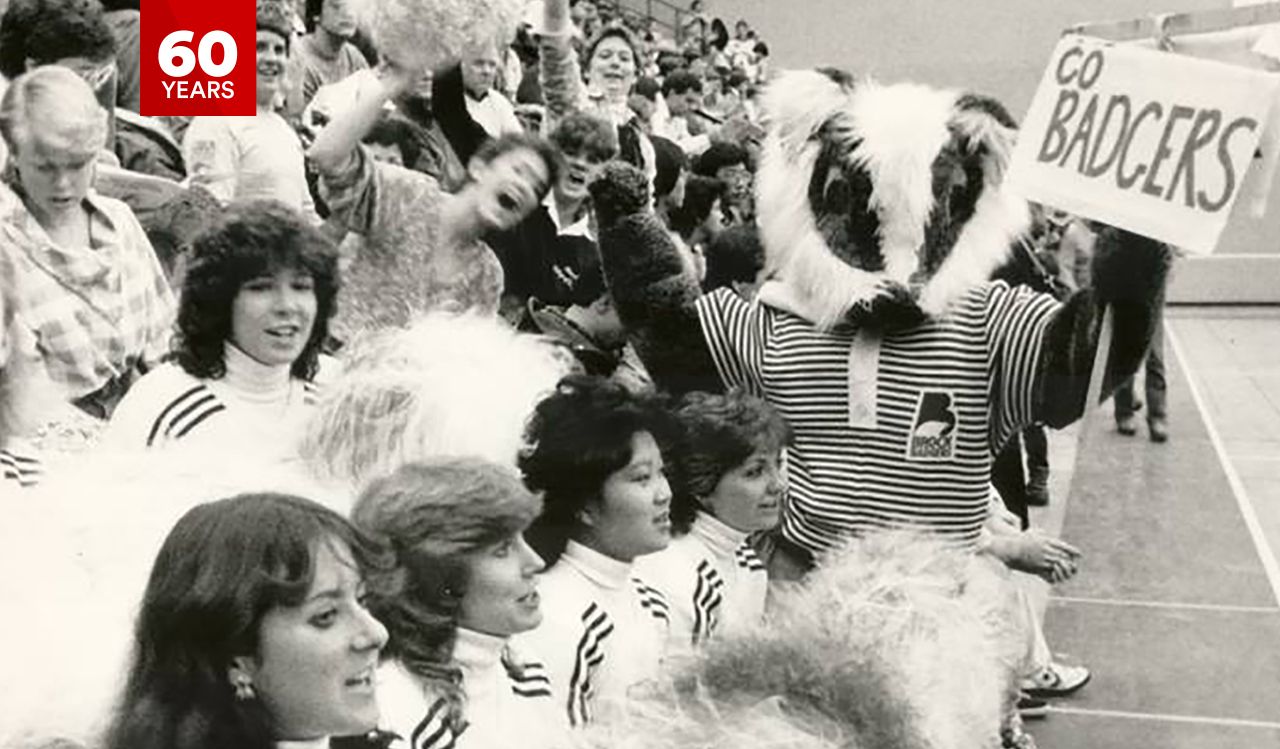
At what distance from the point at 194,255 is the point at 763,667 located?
0.36 m

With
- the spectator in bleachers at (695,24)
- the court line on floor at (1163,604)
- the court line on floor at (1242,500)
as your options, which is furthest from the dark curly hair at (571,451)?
the court line on floor at (1242,500)

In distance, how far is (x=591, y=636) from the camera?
3.33 ft

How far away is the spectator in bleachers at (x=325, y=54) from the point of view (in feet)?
3.86

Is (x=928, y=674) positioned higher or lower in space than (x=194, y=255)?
lower

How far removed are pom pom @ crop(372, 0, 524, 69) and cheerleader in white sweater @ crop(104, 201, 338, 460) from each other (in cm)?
19

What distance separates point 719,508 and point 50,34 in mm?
502

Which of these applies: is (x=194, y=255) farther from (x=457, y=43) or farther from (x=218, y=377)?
(x=457, y=43)

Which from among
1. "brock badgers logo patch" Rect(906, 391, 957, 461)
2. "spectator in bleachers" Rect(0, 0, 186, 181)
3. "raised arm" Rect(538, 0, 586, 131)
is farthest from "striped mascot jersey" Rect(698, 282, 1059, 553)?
"spectator in bleachers" Rect(0, 0, 186, 181)

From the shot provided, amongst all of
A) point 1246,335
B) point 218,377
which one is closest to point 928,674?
point 218,377

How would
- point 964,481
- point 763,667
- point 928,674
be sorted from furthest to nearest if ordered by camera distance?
point 964,481
point 928,674
point 763,667

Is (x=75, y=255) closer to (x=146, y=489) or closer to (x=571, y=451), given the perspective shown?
(x=146, y=489)

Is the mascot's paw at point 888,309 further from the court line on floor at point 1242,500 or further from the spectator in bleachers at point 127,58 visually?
Answer: the court line on floor at point 1242,500

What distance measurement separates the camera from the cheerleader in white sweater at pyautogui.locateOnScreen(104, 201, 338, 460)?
885 millimetres

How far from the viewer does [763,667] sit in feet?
2.85
